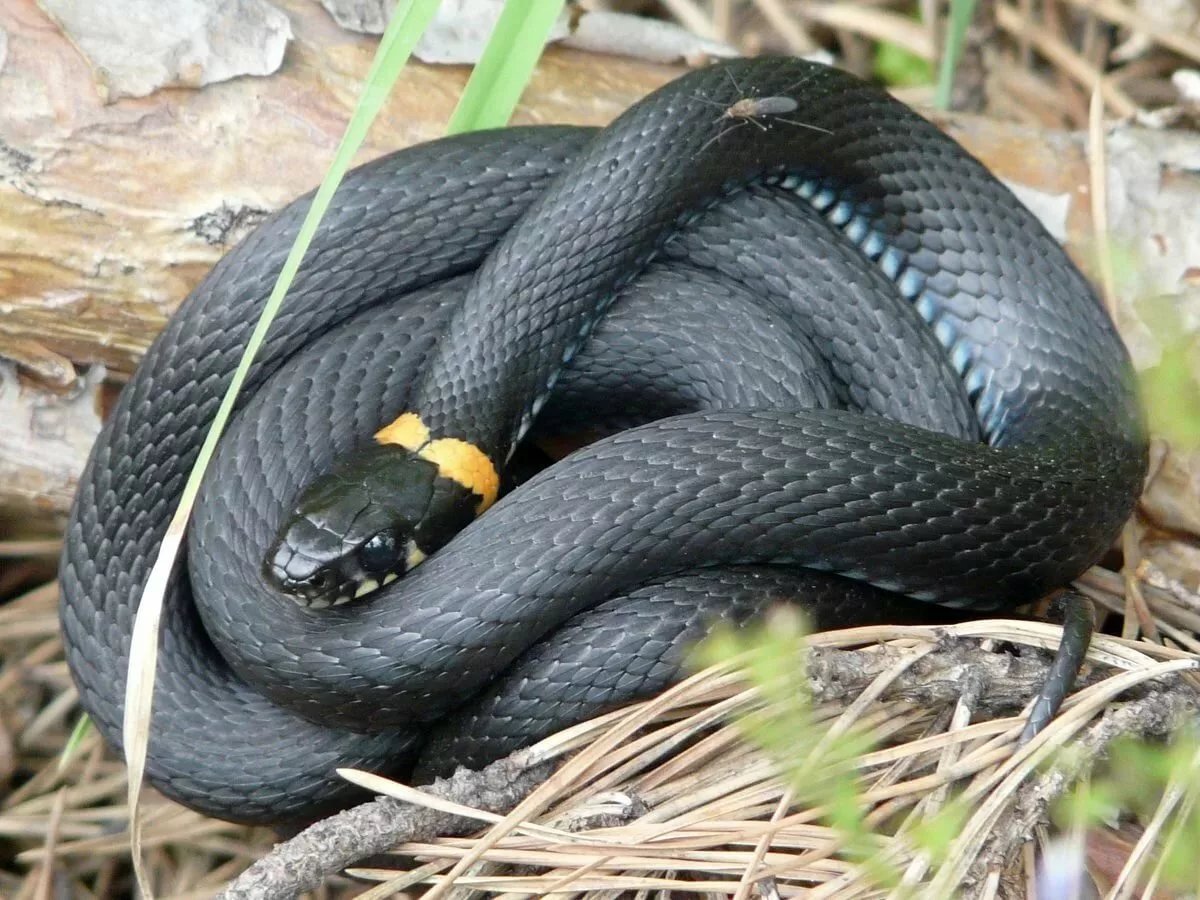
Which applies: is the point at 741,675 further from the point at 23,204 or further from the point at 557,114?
the point at 23,204

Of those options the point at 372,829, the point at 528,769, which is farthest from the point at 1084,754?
the point at 372,829

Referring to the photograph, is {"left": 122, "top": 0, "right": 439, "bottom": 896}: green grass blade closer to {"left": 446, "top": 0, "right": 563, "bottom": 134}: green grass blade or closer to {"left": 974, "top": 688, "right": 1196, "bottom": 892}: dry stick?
{"left": 446, "top": 0, "right": 563, "bottom": 134}: green grass blade

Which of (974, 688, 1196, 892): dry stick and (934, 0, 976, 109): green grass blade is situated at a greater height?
(934, 0, 976, 109): green grass blade

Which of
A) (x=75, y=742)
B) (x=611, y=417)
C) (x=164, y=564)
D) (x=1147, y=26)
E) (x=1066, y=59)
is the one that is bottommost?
(x=75, y=742)

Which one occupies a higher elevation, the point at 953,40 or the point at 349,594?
the point at 953,40

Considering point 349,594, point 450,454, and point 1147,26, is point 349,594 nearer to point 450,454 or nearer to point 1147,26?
point 450,454

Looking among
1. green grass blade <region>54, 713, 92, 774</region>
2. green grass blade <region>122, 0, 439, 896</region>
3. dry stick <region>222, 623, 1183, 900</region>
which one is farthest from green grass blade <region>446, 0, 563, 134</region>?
green grass blade <region>54, 713, 92, 774</region>

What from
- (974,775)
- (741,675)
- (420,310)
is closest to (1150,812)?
(974,775)
